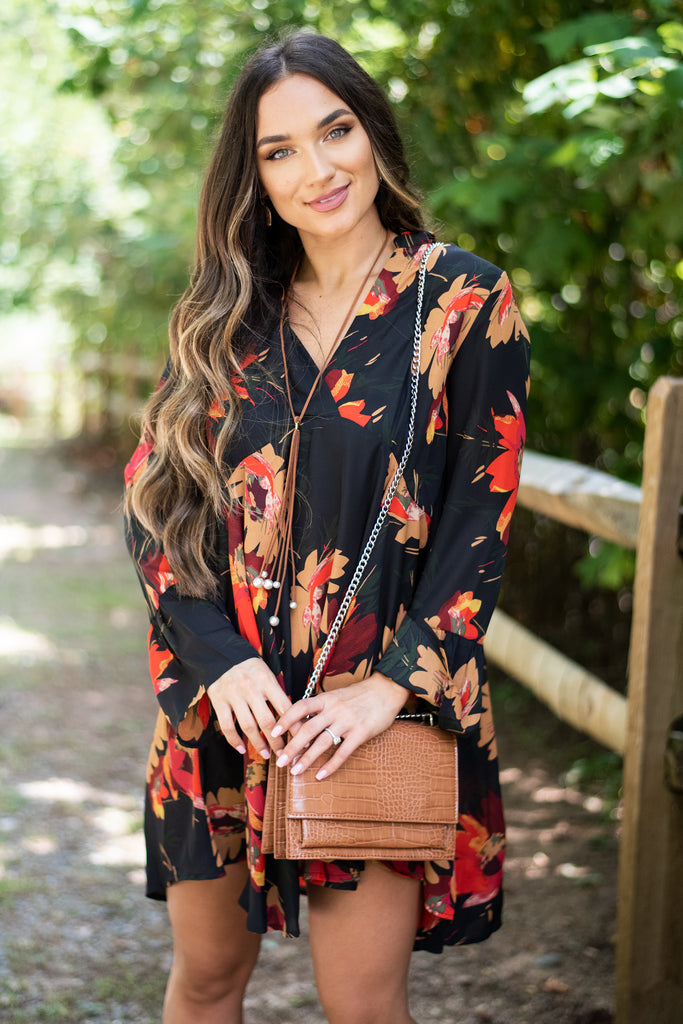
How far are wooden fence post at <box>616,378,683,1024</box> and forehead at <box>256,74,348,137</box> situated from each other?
0.84m

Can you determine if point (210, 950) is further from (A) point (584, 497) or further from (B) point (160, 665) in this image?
(A) point (584, 497)

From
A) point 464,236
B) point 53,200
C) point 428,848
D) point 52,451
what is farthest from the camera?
point 52,451

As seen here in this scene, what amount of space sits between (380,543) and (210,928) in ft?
2.70

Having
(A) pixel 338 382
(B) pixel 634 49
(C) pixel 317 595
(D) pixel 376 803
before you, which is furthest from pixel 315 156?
(D) pixel 376 803

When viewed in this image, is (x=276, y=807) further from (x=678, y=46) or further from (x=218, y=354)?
(x=678, y=46)

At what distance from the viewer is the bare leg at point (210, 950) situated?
189cm

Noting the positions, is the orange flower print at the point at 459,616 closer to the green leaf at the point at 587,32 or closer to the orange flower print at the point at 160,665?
the orange flower print at the point at 160,665

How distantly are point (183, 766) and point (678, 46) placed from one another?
199 centimetres

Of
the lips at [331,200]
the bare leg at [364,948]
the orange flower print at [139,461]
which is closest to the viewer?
the bare leg at [364,948]

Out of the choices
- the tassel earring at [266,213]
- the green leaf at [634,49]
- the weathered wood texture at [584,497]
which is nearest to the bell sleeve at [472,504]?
the tassel earring at [266,213]

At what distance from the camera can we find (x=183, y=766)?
190 centimetres

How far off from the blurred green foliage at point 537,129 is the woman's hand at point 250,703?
1070mm

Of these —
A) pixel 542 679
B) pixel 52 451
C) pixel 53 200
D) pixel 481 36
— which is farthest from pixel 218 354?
pixel 52 451

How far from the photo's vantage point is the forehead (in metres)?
1.80
